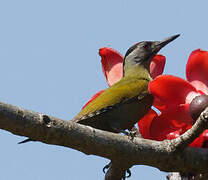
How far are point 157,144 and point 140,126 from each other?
776 mm

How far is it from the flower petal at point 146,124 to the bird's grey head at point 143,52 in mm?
1766

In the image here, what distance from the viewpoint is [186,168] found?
11.8 ft

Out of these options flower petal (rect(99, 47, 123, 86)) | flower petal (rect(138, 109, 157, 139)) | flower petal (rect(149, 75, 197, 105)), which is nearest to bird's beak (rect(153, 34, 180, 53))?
flower petal (rect(99, 47, 123, 86))

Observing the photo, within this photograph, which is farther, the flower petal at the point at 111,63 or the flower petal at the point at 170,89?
the flower petal at the point at 111,63

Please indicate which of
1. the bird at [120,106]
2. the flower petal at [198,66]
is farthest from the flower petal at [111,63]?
the flower petal at [198,66]

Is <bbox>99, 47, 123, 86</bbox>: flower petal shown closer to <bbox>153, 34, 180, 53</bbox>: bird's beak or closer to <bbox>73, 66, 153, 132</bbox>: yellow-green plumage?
<bbox>73, 66, 153, 132</bbox>: yellow-green plumage

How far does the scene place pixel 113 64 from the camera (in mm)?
4465

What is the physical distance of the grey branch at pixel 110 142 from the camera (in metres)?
2.66

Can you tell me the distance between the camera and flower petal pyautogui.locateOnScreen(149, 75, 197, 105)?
348cm

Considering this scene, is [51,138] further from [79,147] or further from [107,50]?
[107,50]

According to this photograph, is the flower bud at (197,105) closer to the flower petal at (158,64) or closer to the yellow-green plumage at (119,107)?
the flower petal at (158,64)

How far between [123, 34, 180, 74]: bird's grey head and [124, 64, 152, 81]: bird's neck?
3 centimetres

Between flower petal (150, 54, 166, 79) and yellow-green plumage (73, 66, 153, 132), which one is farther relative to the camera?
yellow-green plumage (73, 66, 153, 132)

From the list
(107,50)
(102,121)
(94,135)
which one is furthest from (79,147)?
(102,121)
